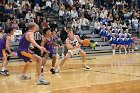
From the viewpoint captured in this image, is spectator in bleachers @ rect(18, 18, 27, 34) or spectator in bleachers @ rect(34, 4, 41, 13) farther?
spectator in bleachers @ rect(34, 4, 41, 13)

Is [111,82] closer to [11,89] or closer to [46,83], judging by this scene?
[46,83]

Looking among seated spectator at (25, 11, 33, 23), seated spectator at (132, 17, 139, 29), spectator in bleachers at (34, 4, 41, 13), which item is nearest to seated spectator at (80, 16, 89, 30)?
spectator in bleachers at (34, 4, 41, 13)

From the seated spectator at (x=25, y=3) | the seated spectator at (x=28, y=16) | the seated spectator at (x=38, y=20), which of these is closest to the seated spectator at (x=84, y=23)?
the seated spectator at (x=38, y=20)

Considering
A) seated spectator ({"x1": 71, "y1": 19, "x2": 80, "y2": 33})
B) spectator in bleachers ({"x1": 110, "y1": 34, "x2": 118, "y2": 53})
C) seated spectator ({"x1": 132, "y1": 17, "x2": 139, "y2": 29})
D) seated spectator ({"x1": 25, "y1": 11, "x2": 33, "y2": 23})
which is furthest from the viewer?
seated spectator ({"x1": 132, "y1": 17, "x2": 139, "y2": 29})

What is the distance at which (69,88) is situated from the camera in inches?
317

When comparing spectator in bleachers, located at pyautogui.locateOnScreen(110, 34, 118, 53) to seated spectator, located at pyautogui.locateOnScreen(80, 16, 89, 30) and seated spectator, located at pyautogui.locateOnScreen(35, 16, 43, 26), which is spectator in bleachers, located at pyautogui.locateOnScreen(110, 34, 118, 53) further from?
seated spectator, located at pyautogui.locateOnScreen(35, 16, 43, 26)

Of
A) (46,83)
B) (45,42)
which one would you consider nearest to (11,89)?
(46,83)

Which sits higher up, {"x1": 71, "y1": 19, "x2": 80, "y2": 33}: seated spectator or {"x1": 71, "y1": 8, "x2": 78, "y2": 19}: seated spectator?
{"x1": 71, "y1": 8, "x2": 78, "y2": 19}: seated spectator

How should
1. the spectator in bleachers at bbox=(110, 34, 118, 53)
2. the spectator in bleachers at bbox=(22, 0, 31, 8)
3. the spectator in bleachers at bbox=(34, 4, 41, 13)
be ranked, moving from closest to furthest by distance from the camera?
the spectator in bleachers at bbox=(22, 0, 31, 8) → the spectator in bleachers at bbox=(34, 4, 41, 13) → the spectator in bleachers at bbox=(110, 34, 118, 53)

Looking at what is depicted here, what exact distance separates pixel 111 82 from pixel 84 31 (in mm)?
14465

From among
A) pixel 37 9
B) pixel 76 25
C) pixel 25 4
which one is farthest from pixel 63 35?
pixel 25 4

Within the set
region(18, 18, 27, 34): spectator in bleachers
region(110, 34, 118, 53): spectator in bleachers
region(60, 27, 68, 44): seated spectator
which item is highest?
region(18, 18, 27, 34): spectator in bleachers

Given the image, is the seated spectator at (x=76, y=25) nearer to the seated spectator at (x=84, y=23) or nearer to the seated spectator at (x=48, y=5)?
the seated spectator at (x=84, y=23)

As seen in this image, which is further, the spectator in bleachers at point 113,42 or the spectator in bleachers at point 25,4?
the spectator in bleachers at point 113,42
